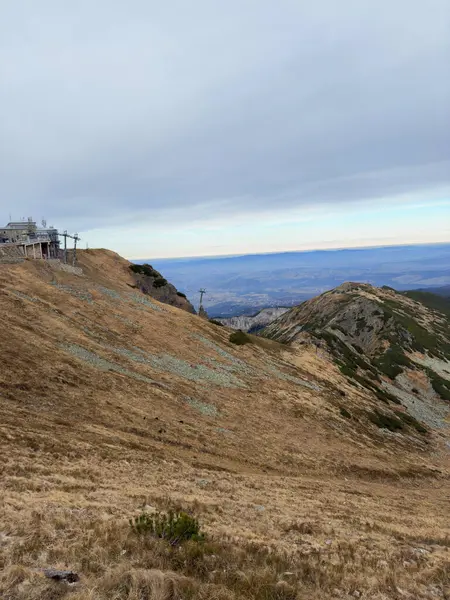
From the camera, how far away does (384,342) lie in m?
96.6

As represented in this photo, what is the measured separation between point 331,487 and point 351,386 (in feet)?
116

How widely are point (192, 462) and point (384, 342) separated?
8628cm

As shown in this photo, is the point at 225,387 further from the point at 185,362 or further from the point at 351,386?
the point at 351,386

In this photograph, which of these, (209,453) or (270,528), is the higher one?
(270,528)

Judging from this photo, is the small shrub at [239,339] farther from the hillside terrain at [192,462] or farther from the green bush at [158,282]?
the green bush at [158,282]

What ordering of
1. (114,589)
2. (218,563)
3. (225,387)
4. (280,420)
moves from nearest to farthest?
1. (114,589)
2. (218,563)
3. (280,420)
4. (225,387)

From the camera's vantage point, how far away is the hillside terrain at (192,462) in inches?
357

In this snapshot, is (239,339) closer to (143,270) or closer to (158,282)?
(158,282)

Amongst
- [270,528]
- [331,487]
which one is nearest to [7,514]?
[270,528]

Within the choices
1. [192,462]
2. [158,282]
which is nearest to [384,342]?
[158,282]

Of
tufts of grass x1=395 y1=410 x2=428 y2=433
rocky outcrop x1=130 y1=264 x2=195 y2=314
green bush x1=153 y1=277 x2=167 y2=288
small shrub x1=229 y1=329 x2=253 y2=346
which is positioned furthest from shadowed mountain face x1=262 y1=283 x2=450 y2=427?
green bush x1=153 y1=277 x2=167 y2=288

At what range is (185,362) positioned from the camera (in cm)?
4147

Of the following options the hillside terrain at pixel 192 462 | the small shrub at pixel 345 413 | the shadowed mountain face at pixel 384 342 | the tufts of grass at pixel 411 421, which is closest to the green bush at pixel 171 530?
the hillside terrain at pixel 192 462

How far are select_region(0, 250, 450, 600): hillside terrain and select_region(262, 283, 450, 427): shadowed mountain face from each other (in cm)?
900
